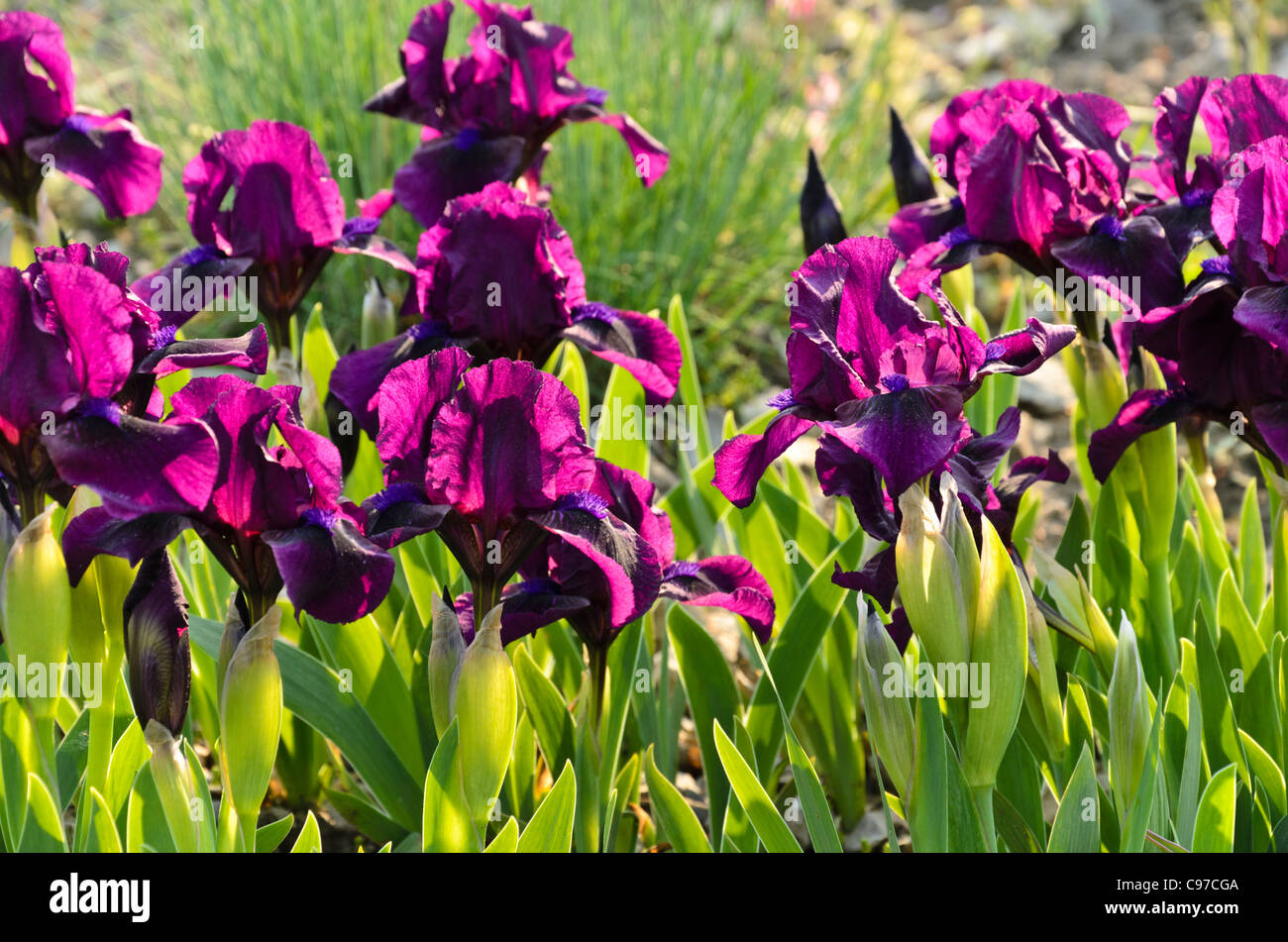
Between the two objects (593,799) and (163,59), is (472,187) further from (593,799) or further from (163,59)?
(163,59)

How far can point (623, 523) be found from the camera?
5.11 feet

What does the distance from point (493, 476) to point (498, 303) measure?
1.75 feet

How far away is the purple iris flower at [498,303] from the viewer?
190 cm

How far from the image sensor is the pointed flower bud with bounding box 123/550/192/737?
1.46m

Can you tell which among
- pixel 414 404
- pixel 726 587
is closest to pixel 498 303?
pixel 414 404

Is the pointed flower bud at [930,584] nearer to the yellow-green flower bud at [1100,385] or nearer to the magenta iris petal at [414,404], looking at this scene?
the magenta iris petal at [414,404]

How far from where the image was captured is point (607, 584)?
164 cm

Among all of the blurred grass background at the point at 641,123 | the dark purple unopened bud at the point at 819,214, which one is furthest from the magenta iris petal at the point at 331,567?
the blurred grass background at the point at 641,123

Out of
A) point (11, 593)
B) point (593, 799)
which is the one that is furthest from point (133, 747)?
point (593, 799)

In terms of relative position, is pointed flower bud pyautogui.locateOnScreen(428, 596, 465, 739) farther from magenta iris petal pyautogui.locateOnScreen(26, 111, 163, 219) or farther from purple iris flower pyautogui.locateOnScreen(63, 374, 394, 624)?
magenta iris petal pyautogui.locateOnScreen(26, 111, 163, 219)

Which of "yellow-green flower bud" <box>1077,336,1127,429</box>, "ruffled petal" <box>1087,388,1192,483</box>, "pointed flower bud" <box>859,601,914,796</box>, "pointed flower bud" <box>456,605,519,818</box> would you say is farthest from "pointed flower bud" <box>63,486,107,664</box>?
"yellow-green flower bud" <box>1077,336,1127,429</box>

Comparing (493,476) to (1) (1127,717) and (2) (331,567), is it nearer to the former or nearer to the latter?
(2) (331,567)

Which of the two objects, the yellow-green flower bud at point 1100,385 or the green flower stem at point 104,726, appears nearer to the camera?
the green flower stem at point 104,726

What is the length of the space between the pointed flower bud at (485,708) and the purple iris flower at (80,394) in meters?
0.38
